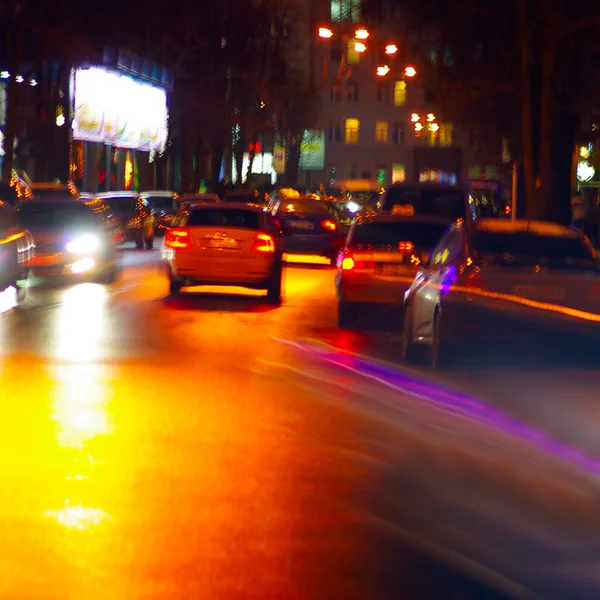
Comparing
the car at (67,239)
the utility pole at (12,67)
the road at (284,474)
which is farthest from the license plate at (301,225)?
the road at (284,474)

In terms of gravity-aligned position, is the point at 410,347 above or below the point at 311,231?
above

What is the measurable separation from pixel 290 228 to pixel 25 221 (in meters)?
9.29

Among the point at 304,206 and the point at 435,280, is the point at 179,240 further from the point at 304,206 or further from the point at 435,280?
the point at 304,206

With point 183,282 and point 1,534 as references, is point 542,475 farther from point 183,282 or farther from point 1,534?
point 183,282

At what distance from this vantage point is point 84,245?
25953mm

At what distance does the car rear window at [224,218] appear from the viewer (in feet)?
78.2

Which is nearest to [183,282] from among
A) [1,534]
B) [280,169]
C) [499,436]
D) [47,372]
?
[47,372]

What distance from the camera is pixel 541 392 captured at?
42.1 feet

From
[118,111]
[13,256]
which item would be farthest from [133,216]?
[118,111]

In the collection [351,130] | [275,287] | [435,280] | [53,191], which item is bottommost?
[275,287]

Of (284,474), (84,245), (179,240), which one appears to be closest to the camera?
(284,474)

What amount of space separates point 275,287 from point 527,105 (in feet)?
33.7

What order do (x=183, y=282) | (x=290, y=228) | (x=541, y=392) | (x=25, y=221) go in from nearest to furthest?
(x=541, y=392) → (x=183, y=282) → (x=25, y=221) → (x=290, y=228)

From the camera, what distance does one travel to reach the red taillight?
2339 centimetres
